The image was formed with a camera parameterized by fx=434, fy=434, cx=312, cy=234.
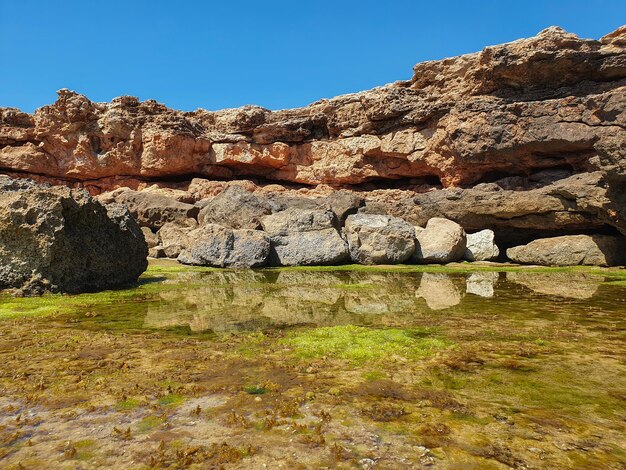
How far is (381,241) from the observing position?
64.5 ft

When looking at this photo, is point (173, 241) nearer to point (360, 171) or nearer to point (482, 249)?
point (482, 249)

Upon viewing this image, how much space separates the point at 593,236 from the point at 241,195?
17.0 meters

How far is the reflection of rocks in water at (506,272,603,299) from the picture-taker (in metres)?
10.8

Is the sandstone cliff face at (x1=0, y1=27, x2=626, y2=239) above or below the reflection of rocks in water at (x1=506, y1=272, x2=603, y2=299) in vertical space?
above

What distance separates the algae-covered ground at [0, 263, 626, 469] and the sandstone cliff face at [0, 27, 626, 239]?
540 inches

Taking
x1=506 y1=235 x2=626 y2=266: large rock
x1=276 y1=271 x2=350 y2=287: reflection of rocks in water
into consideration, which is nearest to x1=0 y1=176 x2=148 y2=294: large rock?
x1=276 y1=271 x2=350 y2=287: reflection of rocks in water

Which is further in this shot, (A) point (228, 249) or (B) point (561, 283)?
(A) point (228, 249)

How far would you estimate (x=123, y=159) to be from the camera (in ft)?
125

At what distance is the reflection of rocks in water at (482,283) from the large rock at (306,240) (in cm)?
641

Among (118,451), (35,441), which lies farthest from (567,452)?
(35,441)

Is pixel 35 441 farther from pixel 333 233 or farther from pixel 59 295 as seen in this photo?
pixel 333 233

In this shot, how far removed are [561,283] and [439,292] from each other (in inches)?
178

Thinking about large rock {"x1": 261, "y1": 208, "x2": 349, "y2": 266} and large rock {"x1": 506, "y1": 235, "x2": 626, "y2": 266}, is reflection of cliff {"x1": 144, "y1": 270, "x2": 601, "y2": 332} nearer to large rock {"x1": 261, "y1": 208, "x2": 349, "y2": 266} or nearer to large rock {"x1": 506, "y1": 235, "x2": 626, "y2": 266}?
large rock {"x1": 261, "y1": 208, "x2": 349, "y2": 266}

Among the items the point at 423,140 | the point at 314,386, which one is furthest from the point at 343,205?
the point at 314,386
